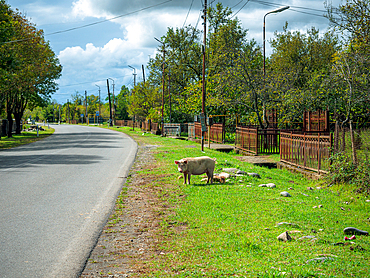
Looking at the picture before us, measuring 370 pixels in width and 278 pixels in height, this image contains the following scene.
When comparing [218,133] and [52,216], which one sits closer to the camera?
[52,216]

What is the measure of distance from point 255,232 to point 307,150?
26.9 feet

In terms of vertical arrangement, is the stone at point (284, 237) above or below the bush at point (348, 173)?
below

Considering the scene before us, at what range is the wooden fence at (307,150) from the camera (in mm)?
11977

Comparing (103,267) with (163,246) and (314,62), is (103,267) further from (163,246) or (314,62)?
(314,62)

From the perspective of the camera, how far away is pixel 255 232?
5906 mm

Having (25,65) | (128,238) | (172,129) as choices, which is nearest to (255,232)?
(128,238)

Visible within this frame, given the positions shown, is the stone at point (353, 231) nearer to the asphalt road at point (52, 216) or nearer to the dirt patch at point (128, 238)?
the dirt patch at point (128, 238)

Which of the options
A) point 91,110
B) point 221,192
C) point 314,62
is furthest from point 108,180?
point 91,110

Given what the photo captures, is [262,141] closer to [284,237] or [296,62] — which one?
[284,237]

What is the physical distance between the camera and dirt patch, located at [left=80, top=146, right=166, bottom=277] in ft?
15.6

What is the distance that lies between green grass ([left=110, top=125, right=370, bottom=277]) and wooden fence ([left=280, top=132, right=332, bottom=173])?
186cm

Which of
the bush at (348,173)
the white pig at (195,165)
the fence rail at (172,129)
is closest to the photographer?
the bush at (348,173)

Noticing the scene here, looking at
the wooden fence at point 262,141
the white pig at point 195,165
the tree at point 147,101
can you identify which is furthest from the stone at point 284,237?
the tree at point 147,101

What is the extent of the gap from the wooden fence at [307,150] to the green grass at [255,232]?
6.09ft
